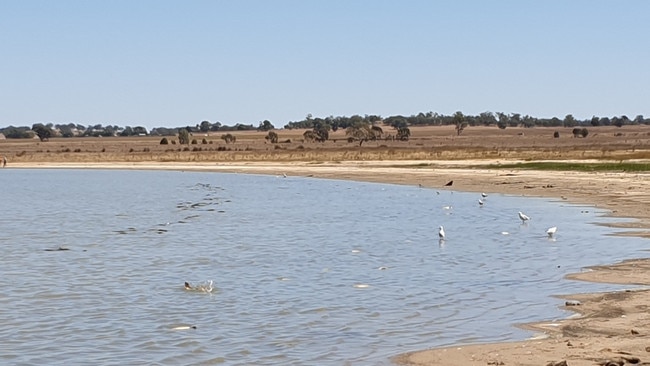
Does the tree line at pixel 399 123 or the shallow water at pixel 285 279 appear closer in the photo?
the shallow water at pixel 285 279

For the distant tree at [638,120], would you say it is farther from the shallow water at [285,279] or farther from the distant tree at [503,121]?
the shallow water at [285,279]

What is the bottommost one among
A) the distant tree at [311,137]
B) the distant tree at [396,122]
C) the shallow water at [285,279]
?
the shallow water at [285,279]

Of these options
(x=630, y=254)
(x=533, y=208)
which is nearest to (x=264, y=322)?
(x=630, y=254)

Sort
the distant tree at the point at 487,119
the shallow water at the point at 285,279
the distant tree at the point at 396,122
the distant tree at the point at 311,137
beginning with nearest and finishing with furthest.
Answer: the shallow water at the point at 285,279 < the distant tree at the point at 311,137 < the distant tree at the point at 396,122 < the distant tree at the point at 487,119

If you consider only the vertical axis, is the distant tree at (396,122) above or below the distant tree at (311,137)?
above

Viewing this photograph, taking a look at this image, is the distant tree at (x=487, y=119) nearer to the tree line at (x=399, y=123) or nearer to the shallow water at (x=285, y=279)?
the tree line at (x=399, y=123)

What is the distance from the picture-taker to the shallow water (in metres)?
10.3

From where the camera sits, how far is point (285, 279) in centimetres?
1519

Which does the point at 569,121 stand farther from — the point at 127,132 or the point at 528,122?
the point at 127,132

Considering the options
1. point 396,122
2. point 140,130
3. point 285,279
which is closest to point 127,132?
point 140,130

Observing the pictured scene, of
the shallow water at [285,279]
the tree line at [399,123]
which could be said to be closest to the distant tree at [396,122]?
the tree line at [399,123]

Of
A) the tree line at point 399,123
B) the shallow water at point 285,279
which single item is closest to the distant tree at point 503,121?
the tree line at point 399,123

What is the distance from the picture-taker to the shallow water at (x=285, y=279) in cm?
1034

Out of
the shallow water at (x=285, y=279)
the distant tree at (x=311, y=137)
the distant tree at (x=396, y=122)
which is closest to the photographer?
the shallow water at (x=285, y=279)
